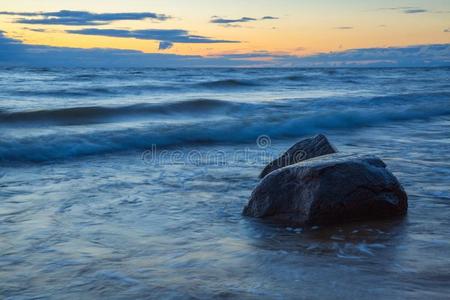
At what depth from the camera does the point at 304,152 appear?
5.80 m

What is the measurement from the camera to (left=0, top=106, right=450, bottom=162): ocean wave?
26.4 feet

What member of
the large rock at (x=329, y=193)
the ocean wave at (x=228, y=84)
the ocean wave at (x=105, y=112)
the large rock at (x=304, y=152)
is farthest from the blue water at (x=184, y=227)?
the ocean wave at (x=228, y=84)

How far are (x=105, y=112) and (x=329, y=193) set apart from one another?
9.52 metres

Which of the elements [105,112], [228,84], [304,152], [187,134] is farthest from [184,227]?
[228,84]

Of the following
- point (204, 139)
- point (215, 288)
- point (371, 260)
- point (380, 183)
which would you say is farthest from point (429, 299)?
point (204, 139)

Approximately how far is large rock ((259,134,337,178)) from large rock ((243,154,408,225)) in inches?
50.8

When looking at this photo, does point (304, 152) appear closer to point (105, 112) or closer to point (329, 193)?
point (329, 193)

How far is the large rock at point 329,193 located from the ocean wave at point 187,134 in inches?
167

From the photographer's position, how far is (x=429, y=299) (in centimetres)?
267

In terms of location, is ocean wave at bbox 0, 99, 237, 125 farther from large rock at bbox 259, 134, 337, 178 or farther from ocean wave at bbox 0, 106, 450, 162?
large rock at bbox 259, 134, 337, 178

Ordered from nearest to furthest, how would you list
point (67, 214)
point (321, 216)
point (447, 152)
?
point (321, 216) → point (67, 214) → point (447, 152)

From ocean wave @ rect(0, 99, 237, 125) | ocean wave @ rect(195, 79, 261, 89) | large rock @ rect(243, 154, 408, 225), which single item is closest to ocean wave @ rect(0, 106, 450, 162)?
ocean wave @ rect(0, 99, 237, 125)

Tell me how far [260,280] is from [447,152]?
543 cm

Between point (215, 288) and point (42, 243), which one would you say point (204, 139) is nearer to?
point (42, 243)
